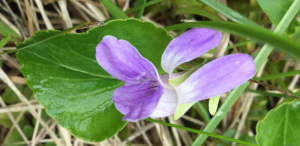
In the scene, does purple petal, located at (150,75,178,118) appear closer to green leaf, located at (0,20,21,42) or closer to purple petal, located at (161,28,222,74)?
purple petal, located at (161,28,222,74)

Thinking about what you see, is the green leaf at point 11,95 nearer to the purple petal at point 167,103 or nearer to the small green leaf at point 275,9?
the purple petal at point 167,103

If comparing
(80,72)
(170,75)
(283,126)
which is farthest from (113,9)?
(283,126)

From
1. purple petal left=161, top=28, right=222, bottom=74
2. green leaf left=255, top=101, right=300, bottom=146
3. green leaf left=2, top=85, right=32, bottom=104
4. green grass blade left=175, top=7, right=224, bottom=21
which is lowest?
green leaf left=255, top=101, right=300, bottom=146

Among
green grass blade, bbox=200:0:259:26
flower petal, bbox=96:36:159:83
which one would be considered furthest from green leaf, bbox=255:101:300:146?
flower petal, bbox=96:36:159:83

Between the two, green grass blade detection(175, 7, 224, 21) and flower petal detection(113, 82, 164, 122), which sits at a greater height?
green grass blade detection(175, 7, 224, 21)

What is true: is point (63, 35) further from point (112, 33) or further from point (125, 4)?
point (125, 4)

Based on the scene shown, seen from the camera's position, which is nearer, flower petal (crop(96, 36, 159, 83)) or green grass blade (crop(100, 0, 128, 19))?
flower petal (crop(96, 36, 159, 83))

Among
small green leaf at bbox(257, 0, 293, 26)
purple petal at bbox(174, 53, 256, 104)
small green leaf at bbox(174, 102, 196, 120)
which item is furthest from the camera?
small green leaf at bbox(257, 0, 293, 26)
